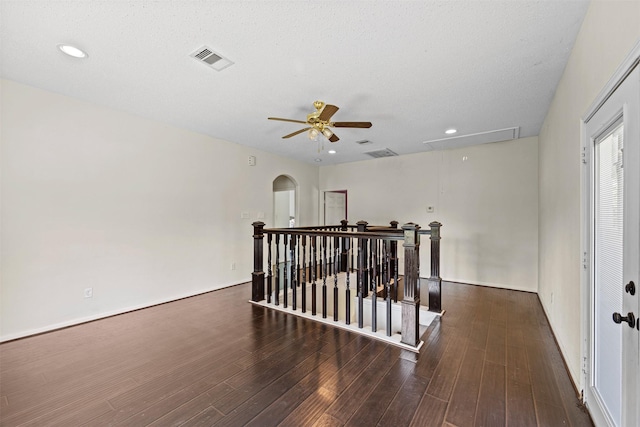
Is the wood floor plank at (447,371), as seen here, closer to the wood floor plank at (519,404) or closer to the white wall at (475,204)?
the wood floor plank at (519,404)

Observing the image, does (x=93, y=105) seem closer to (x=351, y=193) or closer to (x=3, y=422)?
A: (x=3, y=422)

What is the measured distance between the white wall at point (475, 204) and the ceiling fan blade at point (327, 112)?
3256mm

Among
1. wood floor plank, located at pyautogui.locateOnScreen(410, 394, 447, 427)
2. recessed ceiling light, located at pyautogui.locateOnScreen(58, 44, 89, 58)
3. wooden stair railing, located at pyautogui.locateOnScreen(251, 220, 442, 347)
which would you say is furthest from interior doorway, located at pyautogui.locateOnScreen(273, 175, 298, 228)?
wood floor plank, located at pyautogui.locateOnScreen(410, 394, 447, 427)

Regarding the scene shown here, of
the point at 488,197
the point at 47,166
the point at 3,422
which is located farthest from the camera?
the point at 488,197

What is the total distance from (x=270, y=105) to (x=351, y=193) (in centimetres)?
366

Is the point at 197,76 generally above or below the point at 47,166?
above

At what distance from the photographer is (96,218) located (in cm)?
320

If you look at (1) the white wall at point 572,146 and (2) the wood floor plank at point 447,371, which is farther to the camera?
(2) the wood floor plank at point 447,371

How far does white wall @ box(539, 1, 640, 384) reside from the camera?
130cm

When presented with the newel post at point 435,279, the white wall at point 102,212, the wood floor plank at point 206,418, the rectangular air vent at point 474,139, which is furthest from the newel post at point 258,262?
the rectangular air vent at point 474,139

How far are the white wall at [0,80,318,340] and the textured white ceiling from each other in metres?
0.39

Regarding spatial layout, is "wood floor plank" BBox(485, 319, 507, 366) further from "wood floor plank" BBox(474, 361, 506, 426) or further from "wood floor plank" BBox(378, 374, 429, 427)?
"wood floor plank" BBox(378, 374, 429, 427)

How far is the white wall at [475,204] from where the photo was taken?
4.41 metres

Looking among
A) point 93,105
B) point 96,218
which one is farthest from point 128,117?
point 96,218
